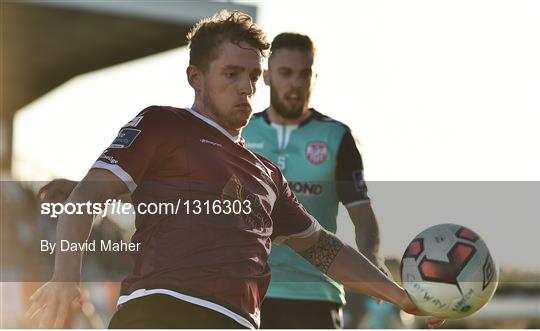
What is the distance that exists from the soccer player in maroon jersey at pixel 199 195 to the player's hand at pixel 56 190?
42 cm

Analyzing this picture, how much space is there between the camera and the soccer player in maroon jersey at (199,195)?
5988 mm

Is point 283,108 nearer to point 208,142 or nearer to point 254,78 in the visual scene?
point 254,78

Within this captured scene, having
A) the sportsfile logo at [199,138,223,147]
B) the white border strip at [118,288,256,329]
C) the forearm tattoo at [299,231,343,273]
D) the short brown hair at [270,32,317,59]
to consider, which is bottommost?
the white border strip at [118,288,256,329]

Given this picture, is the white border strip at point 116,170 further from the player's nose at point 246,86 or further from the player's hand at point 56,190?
the player's nose at point 246,86

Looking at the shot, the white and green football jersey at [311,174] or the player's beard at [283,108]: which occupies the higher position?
the player's beard at [283,108]

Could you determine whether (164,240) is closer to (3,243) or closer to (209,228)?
(209,228)

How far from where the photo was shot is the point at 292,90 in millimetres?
9117

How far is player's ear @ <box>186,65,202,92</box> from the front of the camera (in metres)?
6.59

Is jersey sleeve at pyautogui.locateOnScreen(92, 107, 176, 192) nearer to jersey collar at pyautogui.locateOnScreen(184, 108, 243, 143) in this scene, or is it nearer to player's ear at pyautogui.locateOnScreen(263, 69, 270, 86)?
jersey collar at pyautogui.locateOnScreen(184, 108, 243, 143)

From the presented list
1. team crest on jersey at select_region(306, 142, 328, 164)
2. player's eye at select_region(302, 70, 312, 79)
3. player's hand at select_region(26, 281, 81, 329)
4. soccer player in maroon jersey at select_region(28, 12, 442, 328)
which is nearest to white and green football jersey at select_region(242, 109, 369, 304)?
team crest on jersey at select_region(306, 142, 328, 164)

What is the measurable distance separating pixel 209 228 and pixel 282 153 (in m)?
3.31

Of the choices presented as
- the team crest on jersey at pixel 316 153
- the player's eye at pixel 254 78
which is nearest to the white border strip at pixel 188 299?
the player's eye at pixel 254 78

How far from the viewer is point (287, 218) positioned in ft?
23.0

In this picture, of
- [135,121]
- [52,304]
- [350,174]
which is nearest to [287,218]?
[135,121]
